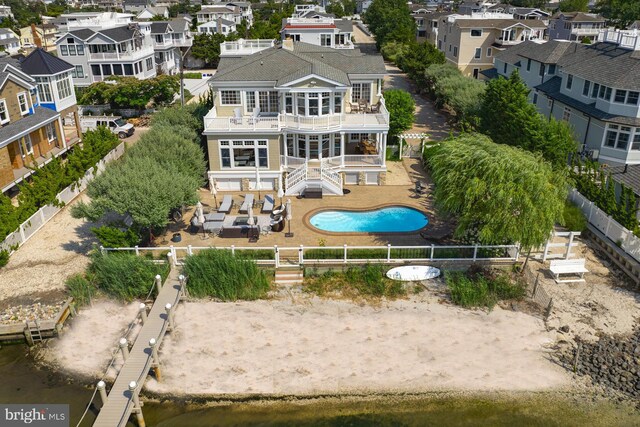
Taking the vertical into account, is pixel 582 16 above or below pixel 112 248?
above

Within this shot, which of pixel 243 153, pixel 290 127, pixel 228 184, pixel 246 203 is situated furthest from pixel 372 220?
pixel 228 184

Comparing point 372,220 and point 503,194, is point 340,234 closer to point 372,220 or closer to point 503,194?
point 372,220

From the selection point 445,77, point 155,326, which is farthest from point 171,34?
point 155,326

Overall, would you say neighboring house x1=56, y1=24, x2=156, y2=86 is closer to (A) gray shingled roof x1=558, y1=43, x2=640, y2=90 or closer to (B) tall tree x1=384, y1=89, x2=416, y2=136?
(B) tall tree x1=384, y1=89, x2=416, y2=136

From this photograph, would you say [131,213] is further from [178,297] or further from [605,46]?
[605,46]

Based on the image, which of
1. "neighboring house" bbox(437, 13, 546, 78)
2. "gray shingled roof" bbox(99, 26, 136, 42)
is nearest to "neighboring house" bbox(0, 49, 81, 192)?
"gray shingled roof" bbox(99, 26, 136, 42)
